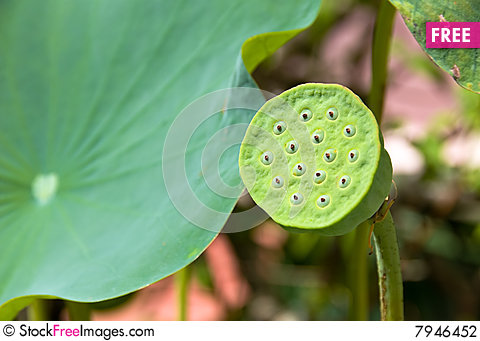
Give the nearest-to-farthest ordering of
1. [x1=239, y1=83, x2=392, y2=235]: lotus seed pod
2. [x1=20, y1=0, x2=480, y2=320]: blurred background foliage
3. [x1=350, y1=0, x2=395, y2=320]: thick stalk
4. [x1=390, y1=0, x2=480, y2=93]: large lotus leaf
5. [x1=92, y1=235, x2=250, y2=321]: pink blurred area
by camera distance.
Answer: [x1=239, y1=83, x2=392, y2=235]: lotus seed pod → [x1=390, y1=0, x2=480, y2=93]: large lotus leaf → [x1=350, y1=0, x2=395, y2=320]: thick stalk → [x1=20, y1=0, x2=480, y2=320]: blurred background foliage → [x1=92, y1=235, x2=250, y2=321]: pink blurred area

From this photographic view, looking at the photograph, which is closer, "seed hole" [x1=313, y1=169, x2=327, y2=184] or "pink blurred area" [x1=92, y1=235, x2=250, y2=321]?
"seed hole" [x1=313, y1=169, x2=327, y2=184]

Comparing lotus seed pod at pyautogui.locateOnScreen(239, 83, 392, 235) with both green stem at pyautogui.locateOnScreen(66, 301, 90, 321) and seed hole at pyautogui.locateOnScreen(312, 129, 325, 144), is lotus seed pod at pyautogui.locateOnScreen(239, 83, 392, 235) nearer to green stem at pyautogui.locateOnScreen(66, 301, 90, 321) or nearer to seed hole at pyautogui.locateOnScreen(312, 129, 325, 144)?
seed hole at pyautogui.locateOnScreen(312, 129, 325, 144)

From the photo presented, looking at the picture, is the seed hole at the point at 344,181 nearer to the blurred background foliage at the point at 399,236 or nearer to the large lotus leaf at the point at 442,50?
the large lotus leaf at the point at 442,50

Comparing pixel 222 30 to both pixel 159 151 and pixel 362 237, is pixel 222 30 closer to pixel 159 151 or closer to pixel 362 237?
pixel 159 151

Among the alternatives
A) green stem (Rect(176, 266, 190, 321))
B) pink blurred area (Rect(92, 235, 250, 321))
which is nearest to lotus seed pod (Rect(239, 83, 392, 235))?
green stem (Rect(176, 266, 190, 321))

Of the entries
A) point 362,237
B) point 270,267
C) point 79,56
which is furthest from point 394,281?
point 270,267

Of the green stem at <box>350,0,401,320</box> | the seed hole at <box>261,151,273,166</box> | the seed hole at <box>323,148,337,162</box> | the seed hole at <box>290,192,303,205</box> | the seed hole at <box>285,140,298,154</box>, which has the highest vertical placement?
the green stem at <box>350,0,401,320</box>

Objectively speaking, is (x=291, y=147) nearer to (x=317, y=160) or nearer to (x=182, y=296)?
(x=317, y=160)
